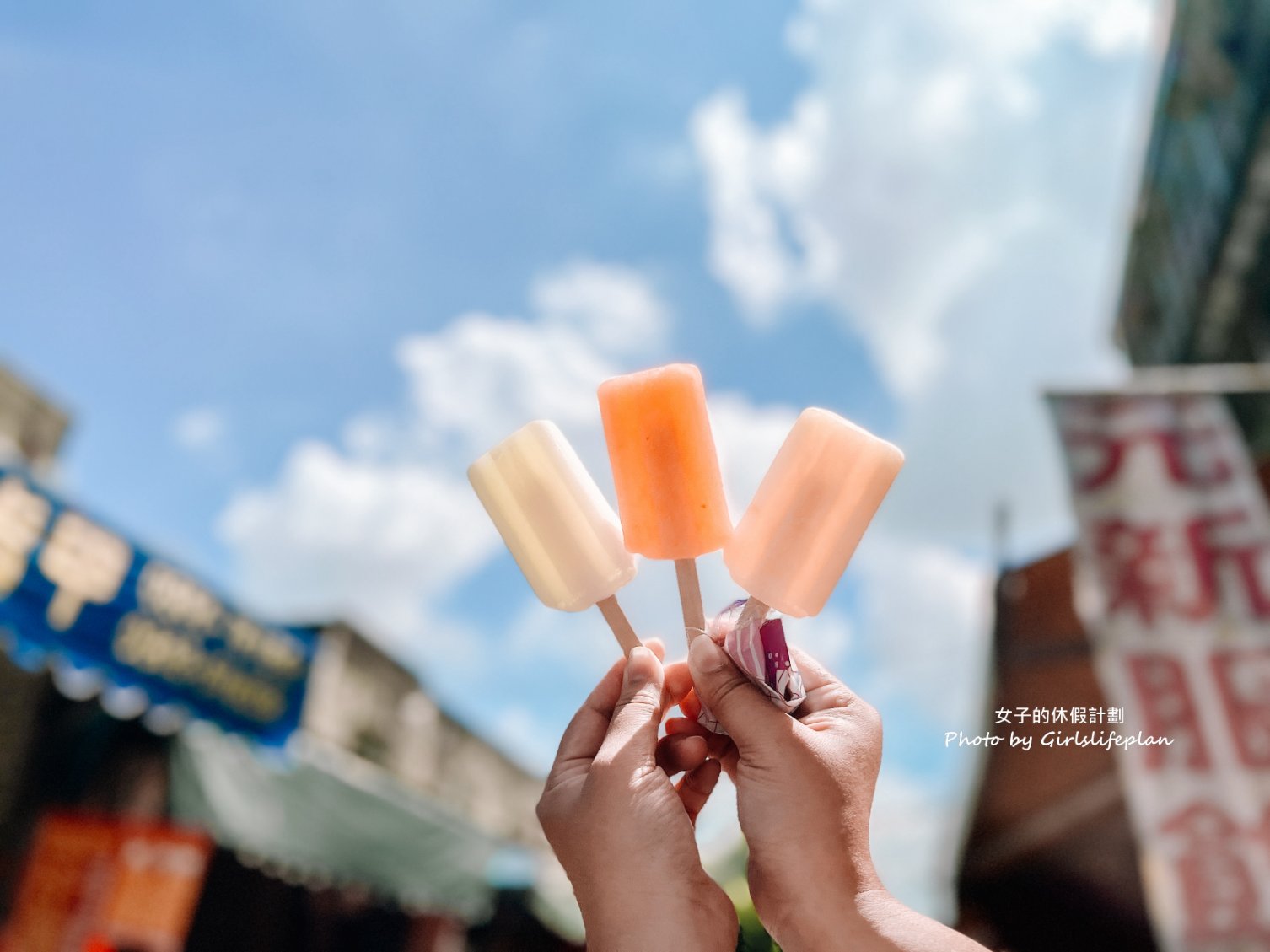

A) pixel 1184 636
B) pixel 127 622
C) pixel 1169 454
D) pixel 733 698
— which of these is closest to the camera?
pixel 733 698

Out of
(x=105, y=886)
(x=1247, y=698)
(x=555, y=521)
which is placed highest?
(x=1247, y=698)

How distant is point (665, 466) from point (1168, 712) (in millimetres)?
3661

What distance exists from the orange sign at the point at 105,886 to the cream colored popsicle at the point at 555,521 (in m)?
4.87

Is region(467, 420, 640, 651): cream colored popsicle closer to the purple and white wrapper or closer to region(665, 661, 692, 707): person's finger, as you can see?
region(665, 661, 692, 707): person's finger

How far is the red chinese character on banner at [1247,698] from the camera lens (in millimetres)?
3809

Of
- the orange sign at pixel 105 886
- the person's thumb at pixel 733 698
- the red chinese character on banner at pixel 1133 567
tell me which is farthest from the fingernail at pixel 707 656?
the orange sign at pixel 105 886

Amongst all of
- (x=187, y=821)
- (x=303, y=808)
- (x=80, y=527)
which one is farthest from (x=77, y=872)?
(x=80, y=527)

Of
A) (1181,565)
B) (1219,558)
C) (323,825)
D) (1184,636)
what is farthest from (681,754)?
(323,825)

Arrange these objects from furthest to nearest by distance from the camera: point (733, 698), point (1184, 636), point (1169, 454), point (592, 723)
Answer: point (1169, 454) < point (1184, 636) < point (592, 723) < point (733, 698)

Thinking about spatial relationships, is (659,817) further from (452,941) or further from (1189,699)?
(452,941)

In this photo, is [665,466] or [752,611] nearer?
[752,611]

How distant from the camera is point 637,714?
1.32 m

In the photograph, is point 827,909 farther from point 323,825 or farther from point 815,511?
point 323,825

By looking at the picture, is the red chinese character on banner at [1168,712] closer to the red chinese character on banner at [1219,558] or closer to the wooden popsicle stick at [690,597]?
the red chinese character on banner at [1219,558]
